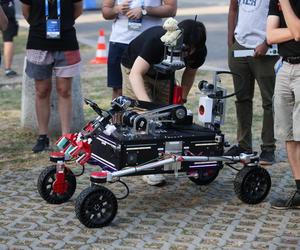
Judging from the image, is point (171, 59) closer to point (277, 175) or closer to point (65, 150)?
point (65, 150)

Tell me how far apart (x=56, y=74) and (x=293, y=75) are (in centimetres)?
256

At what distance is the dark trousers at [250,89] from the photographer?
6.46 m

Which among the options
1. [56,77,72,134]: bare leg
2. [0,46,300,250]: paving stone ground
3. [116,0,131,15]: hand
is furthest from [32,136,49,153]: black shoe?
[116,0,131,15]: hand

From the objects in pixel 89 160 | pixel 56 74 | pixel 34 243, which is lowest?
pixel 34 243

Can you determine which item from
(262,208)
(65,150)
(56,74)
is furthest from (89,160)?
(56,74)

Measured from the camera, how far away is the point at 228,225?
16.9 feet

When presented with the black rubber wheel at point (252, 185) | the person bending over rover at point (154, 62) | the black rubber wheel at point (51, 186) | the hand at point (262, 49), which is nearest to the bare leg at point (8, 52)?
the person bending over rover at point (154, 62)

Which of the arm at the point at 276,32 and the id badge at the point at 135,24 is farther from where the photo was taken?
the id badge at the point at 135,24

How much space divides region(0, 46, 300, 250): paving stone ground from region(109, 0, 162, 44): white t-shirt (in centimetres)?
139

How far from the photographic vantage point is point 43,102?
7.01 meters

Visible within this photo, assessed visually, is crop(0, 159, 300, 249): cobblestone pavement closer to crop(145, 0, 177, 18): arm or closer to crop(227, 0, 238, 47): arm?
crop(227, 0, 238, 47): arm

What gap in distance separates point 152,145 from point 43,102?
6.94ft

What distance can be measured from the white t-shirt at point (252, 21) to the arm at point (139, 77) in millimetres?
1340

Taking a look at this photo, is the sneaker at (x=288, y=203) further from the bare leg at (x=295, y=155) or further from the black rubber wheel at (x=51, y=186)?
the black rubber wheel at (x=51, y=186)
